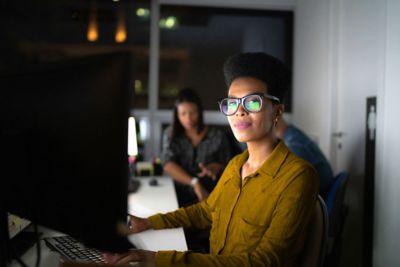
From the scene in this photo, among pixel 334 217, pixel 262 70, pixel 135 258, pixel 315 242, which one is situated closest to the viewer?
pixel 135 258

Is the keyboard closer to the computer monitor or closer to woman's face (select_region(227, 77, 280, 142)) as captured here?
the computer monitor

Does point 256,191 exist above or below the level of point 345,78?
below

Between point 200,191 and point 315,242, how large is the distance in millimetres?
1218

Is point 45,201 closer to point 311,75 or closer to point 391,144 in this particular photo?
point 391,144

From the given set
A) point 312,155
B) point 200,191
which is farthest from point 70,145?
point 312,155

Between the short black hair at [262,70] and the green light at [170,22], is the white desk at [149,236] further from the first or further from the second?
the green light at [170,22]

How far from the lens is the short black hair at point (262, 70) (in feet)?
3.62

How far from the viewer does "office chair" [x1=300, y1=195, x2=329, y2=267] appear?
39.2 inches

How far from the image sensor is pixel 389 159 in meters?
1.77

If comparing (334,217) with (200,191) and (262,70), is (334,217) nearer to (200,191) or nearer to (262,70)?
(200,191)

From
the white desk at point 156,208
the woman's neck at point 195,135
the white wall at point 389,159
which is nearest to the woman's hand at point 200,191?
the white desk at point 156,208

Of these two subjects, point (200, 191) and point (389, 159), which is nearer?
point (389, 159)

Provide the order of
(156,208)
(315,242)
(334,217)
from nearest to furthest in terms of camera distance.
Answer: (315,242) < (334,217) < (156,208)

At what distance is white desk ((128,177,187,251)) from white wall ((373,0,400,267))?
1074mm
